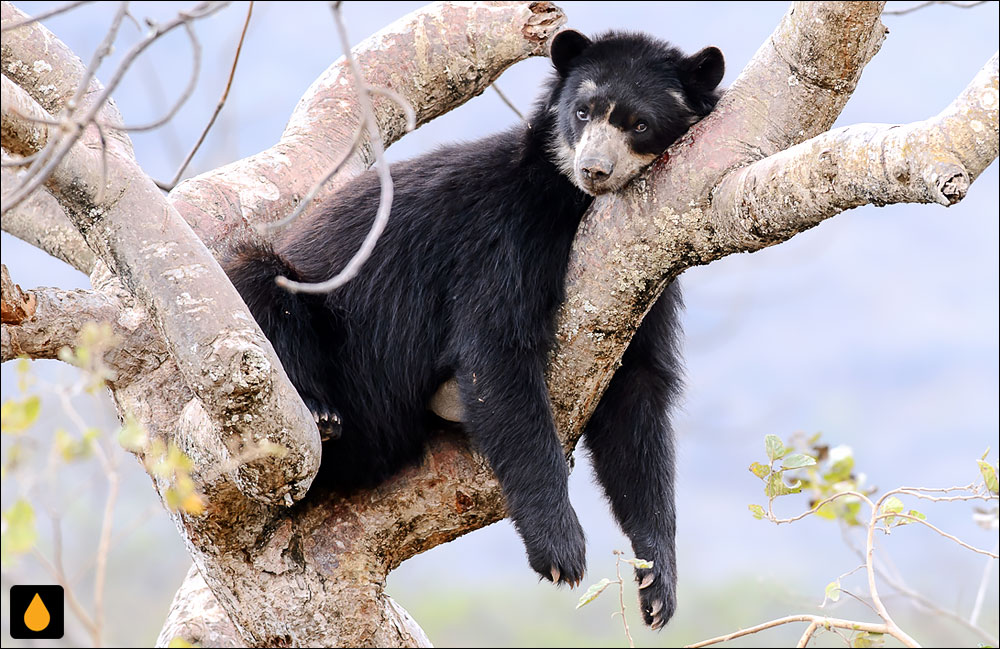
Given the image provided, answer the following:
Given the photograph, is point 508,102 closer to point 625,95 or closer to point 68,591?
point 625,95

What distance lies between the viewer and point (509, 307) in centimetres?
343

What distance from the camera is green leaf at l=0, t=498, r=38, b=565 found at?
1391 mm

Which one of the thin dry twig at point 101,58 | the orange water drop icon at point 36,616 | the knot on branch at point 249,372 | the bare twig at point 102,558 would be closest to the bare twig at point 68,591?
the bare twig at point 102,558

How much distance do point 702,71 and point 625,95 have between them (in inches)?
12.8

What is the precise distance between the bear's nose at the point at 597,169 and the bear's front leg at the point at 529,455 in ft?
2.00

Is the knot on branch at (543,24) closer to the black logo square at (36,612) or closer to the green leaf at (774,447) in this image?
the green leaf at (774,447)

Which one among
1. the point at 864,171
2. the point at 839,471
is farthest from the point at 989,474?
the point at 864,171

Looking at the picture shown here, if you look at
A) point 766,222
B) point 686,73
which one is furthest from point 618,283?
point 686,73

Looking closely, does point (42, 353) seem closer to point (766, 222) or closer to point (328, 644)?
point (328, 644)

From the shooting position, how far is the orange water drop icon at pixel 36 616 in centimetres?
267

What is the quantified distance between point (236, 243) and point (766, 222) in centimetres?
240

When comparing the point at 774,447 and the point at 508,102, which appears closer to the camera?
the point at 774,447

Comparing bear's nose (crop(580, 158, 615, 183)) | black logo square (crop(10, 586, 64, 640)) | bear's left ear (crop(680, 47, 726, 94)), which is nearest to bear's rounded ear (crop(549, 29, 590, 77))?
bear's left ear (crop(680, 47, 726, 94))

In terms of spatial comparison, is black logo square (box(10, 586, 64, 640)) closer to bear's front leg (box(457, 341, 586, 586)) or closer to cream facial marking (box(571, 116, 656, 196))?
bear's front leg (box(457, 341, 586, 586))
